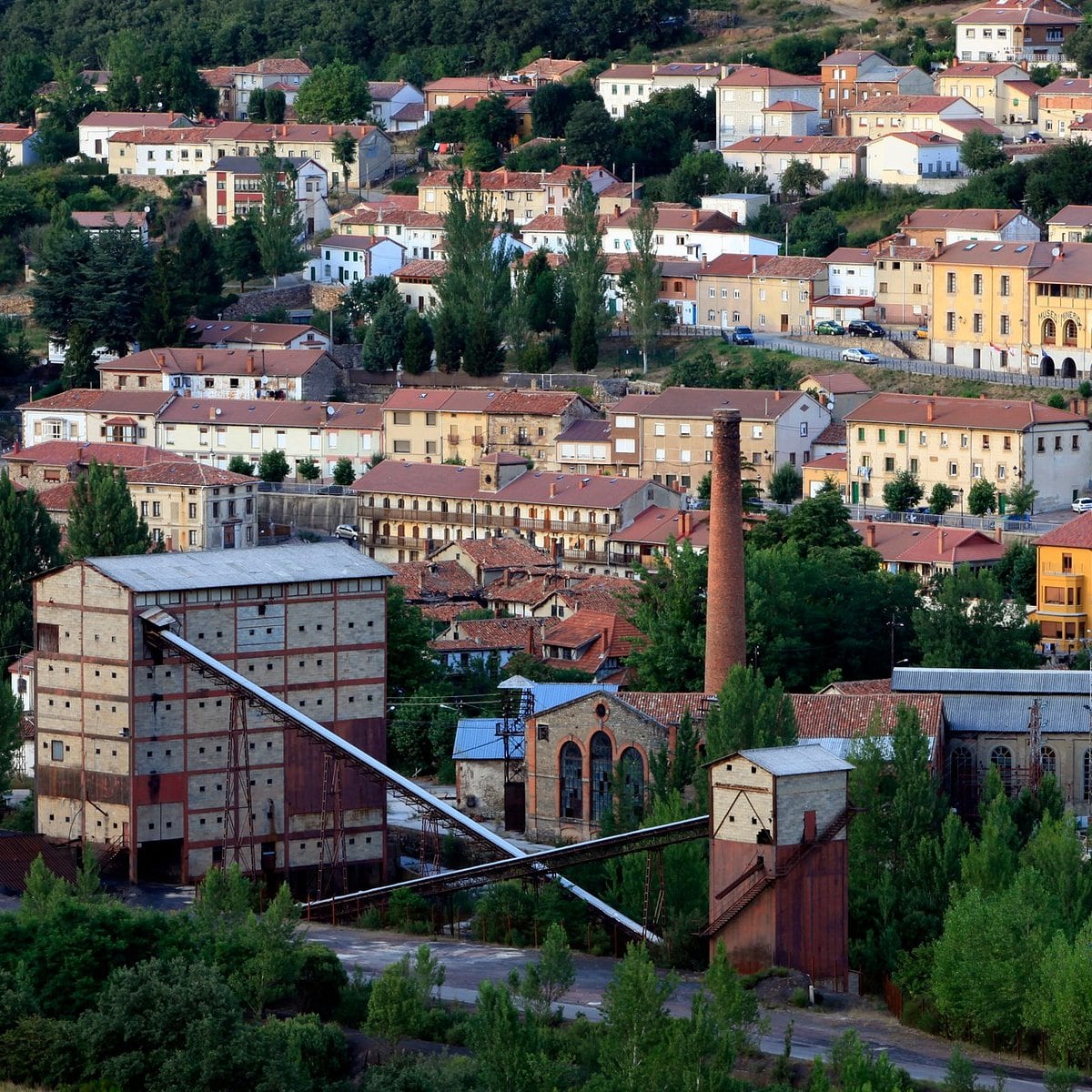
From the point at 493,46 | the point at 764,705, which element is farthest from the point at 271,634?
the point at 493,46

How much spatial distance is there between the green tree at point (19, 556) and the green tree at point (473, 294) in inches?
1043

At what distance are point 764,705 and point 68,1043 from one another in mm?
14603

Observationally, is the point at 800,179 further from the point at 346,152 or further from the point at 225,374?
the point at 225,374

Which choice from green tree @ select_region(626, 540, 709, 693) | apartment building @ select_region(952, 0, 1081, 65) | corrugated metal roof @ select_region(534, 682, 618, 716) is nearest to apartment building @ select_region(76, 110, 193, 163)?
apartment building @ select_region(952, 0, 1081, 65)

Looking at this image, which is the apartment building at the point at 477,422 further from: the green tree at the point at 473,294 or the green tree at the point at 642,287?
the green tree at the point at 642,287

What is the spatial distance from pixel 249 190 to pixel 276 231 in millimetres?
6777

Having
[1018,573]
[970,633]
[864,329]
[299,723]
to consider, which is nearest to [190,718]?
[299,723]

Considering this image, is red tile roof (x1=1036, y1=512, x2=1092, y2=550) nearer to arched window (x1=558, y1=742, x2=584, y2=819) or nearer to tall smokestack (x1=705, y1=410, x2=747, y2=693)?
tall smokestack (x1=705, y1=410, x2=747, y2=693)

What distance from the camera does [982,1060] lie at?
136 ft

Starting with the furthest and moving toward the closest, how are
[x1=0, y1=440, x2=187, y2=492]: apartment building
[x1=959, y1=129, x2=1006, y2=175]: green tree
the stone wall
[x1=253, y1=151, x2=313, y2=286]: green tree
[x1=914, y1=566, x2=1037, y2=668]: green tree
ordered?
[x1=253, y1=151, x2=313, y2=286]: green tree → [x1=959, y1=129, x2=1006, y2=175]: green tree → [x1=0, y1=440, x2=187, y2=492]: apartment building → the stone wall → [x1=914, y1=566, x2=1037, y2=668]: green tree

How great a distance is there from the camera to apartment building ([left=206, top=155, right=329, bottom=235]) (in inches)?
4294

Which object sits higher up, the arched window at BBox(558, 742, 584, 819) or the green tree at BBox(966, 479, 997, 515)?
the green tree at BBox(966, 479, 997, 515)

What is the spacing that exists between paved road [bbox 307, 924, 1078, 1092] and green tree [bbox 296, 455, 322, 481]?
138ft

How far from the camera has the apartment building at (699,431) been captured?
3312 inches
